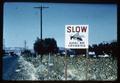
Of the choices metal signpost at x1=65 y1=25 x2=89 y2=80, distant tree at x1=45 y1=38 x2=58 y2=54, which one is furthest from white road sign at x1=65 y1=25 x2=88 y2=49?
distant tree at x1=45 y1=38 x2=58 y2=54

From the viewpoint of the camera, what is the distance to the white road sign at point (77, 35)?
6273 millimetres

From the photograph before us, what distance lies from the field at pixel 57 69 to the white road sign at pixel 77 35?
4.3 inches

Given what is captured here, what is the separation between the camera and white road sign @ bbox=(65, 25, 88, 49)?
627 cm

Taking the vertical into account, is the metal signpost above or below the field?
above

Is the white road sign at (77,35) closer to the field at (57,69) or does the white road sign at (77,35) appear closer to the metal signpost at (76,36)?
the metal signpost at (76,36)

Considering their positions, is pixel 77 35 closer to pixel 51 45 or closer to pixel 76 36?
pixel 76 36

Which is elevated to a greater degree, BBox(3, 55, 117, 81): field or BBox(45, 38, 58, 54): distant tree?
BBox(45, 38, 58, 54): distant tree

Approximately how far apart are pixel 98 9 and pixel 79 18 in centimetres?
19

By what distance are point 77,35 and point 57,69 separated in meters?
0.35

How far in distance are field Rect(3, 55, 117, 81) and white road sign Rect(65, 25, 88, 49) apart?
0.36 feet

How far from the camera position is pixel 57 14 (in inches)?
248

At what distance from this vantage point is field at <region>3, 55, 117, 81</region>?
625cm

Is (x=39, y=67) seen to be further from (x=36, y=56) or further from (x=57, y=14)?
(x=57, y=14)

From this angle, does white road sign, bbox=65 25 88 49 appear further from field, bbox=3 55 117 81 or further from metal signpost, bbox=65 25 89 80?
field, bbox=3 55 117 81
